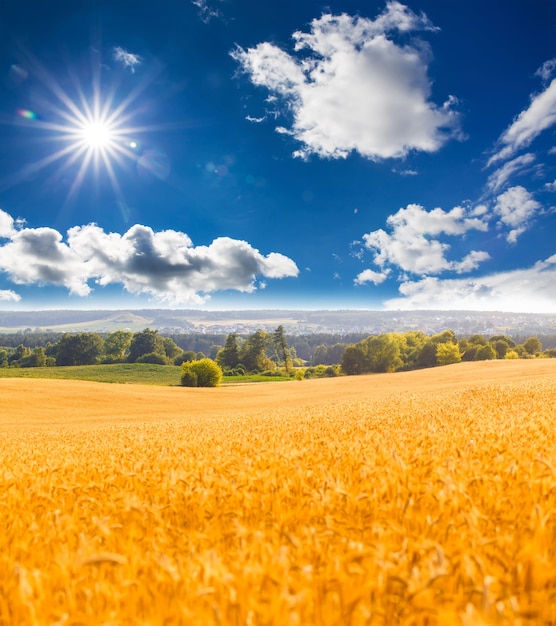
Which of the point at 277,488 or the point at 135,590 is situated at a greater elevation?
the point at 135,590

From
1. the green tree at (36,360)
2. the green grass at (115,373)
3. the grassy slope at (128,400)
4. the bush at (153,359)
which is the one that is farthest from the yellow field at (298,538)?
the green tree at (36,360)

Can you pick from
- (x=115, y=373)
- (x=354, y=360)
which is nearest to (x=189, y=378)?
(x=115, y=373)

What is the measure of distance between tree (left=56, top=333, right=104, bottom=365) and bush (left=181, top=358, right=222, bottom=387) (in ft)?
270

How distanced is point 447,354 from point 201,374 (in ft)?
182

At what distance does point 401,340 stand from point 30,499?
11098 cm

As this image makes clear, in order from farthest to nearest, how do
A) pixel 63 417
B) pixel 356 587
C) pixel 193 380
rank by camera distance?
pixel 193 380 → pixel 63 417 → pixel 356 587

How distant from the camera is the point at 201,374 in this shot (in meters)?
73.9

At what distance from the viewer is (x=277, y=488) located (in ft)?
11.3

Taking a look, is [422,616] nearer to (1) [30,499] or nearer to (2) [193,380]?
Answer: (1) [30,499]

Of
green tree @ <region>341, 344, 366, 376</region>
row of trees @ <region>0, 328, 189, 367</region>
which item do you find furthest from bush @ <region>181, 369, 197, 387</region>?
row of trees @ <region>0, 328, 189, 367</region>

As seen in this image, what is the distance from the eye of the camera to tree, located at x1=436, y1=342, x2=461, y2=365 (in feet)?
284

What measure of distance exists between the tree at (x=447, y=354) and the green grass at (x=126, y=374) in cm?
3900

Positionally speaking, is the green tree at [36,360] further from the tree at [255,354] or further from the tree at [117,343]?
the tree at [255,354]

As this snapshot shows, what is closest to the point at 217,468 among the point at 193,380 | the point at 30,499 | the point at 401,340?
the point at 30,499
